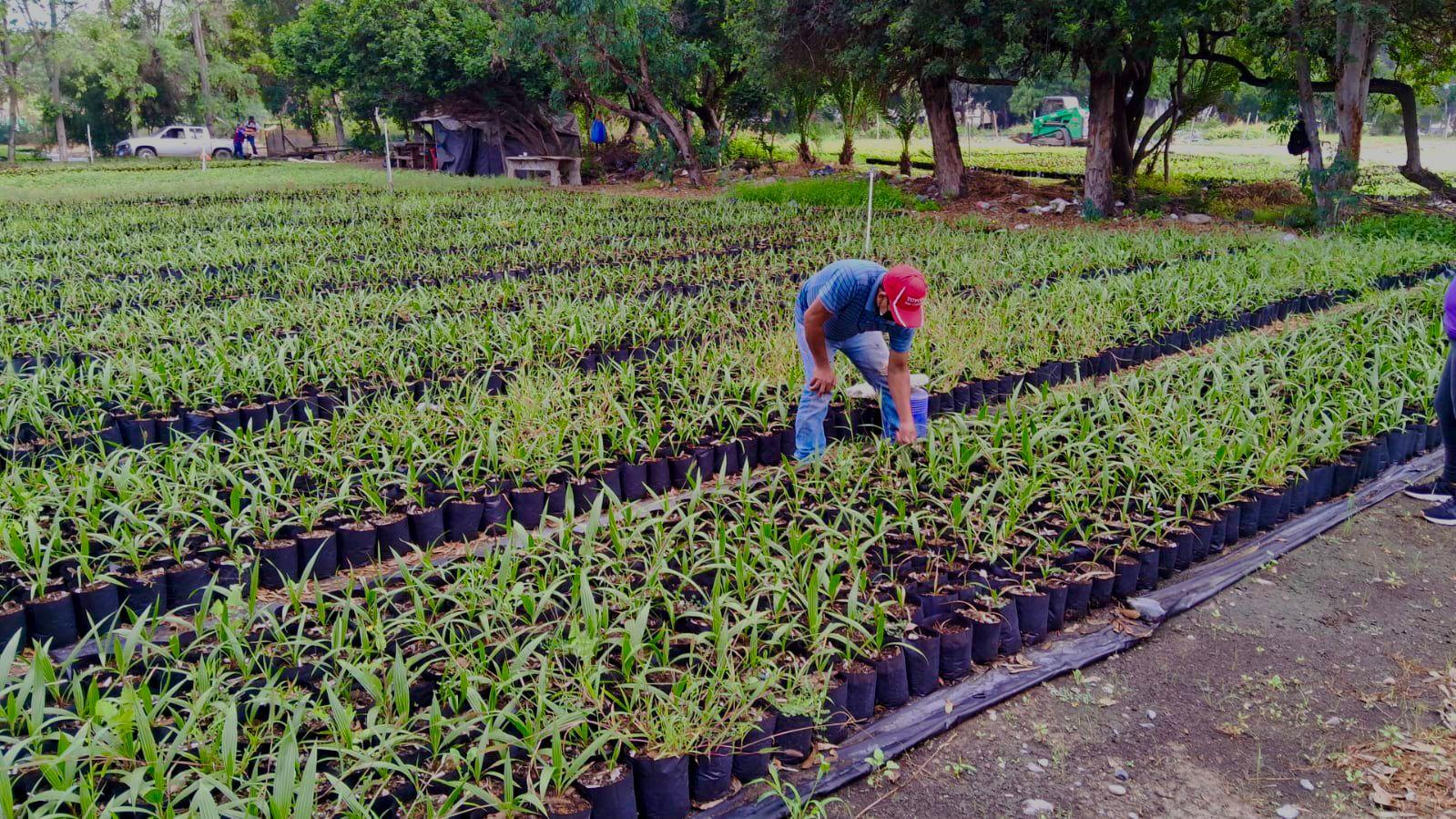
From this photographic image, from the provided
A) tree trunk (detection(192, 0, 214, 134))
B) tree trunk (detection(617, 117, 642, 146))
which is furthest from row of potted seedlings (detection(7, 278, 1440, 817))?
tree trunk (detection(192, 0, 214, 134))

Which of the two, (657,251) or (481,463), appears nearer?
(481,463)

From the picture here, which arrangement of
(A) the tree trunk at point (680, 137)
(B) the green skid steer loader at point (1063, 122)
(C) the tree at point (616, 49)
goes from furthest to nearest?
(B) the green skid steer loader at point (1063, 122) < (A) the tree trunk at point (680, 137) < (C) the tree at point (616, 49)

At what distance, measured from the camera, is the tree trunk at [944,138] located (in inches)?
571

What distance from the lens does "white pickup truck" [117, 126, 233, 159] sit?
31094 mm

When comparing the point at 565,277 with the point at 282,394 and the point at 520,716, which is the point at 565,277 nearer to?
the point at 282,394

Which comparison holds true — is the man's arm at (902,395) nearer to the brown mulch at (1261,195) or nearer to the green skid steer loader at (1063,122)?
the brown mulch at (1261,195)

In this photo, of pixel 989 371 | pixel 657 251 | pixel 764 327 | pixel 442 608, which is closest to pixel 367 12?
pixel 657 251

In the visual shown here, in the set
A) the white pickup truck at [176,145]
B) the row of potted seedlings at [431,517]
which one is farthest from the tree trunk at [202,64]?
the row of potted seedlings at [431,517]

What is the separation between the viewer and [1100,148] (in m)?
13.2

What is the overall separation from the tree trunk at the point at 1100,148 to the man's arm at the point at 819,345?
33.8ft

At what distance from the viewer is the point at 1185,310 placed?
21.9ft

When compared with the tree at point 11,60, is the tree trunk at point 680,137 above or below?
below

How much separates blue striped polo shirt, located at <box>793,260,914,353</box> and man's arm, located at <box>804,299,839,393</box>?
0.05m

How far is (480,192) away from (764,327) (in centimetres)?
1160
